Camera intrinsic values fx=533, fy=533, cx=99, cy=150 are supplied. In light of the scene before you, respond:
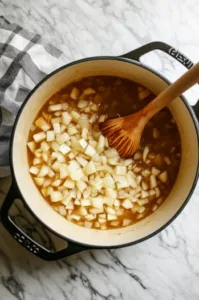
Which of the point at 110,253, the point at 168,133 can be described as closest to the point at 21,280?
the point at 110,253

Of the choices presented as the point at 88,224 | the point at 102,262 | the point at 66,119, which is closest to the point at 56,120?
the point at 66,119

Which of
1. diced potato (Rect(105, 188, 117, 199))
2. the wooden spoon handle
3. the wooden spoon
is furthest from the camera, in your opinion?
diced potato (Rect(105, 188, 117, 199))

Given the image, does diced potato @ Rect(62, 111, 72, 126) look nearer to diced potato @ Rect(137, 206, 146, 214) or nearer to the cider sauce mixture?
the cider sauce mixture

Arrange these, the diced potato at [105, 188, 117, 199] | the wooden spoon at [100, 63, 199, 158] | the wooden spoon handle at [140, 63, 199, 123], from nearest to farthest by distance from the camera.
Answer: the wooden spoon handle at [140, 63, 199, 123] < the wooden spoon at [100, 63, 199, 158] < the diced potato at [105, 188, 117, 199]

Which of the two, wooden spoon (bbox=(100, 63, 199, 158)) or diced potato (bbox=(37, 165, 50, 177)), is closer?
wooden spoon (bbox=(100, 63, 199, 158))

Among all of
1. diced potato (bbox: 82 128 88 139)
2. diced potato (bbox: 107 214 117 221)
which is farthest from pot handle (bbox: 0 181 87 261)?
diced potato (bbox: 82 128 88 139)

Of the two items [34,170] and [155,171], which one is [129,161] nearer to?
[155,171]

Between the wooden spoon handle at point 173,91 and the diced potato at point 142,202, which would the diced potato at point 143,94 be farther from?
the diced potato at point 142,202
